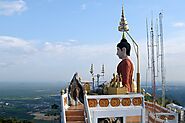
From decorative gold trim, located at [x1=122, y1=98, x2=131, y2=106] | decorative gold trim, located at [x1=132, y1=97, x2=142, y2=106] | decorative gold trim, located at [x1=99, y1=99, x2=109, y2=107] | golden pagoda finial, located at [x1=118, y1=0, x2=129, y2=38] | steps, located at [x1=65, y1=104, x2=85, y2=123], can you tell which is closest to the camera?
steps, located at [x1=65, y1=104, x2=85, y2=123]

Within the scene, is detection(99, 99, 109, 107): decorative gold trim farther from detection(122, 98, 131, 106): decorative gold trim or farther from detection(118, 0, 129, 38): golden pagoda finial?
detection(118, 0, 129, 38): golden pagoda finial

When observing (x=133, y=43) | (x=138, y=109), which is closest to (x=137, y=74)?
(x=133, y=43)

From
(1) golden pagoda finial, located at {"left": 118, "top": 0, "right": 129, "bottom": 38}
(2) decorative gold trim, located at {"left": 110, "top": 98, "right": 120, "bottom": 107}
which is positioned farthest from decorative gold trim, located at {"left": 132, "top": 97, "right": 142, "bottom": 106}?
(1) golden pagoda finial, located at {"left": 118, "top": 0, "right": 129, "bottom": 38}

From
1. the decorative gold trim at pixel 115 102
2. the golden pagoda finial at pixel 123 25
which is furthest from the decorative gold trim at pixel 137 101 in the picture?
the golden pagoda finial at pixel 123 25

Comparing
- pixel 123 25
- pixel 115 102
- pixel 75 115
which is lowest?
pixel 75 115

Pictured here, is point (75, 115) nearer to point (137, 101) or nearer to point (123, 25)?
point (137, 101)

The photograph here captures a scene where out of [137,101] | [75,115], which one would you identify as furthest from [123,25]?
[75,115]

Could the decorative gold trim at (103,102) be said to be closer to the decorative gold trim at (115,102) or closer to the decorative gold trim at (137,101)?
the decorative gold trim at (115,102)

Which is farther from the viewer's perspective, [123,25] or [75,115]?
[123,25]

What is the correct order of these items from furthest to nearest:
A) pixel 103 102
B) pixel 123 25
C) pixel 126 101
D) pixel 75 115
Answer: pixel 123 25, pixel 126 101, pixel 103 102, pixel 75 115

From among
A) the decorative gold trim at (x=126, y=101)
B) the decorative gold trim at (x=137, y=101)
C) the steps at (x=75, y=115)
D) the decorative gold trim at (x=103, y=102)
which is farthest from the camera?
the decorative gold trim at (x=137, y=101)

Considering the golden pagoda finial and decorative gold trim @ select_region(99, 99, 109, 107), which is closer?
decorative gold trim @ select_region(99, 99, 109, 107)

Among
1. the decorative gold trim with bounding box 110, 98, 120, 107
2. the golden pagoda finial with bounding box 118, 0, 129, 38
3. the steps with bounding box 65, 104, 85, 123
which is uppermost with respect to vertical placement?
the golden pagoda finial with bounding box 118, 0, 129, 38

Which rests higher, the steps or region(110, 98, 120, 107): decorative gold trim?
region(110, 98, 120, 107): decorative gold trim
